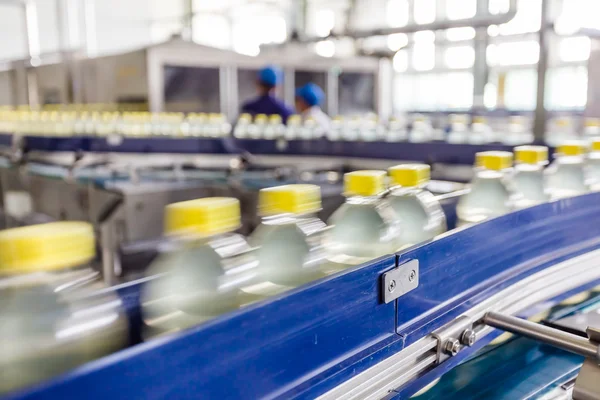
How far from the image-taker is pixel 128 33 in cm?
1182

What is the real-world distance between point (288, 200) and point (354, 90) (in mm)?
5589

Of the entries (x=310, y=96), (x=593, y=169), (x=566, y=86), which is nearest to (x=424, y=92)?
(x=566, y=86)

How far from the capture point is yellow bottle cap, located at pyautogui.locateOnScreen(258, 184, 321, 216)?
68cm

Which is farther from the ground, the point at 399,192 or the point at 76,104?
the point at 76,104

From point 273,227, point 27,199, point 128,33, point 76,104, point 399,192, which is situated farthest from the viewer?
point 128,33

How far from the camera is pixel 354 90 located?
6.09 m

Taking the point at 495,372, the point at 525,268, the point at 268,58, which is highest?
the point at 268,58

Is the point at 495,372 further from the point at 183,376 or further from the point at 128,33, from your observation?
the point at 128,33

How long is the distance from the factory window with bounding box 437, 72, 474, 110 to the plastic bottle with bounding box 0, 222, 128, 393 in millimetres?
11405

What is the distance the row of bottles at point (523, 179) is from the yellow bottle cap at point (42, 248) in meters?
0.74

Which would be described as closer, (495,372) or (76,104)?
(495,372)

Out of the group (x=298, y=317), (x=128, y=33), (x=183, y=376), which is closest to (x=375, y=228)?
(x=298, y=317)

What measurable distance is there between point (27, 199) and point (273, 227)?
2.80 m

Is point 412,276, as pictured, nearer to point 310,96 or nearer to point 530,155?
point 530,155
